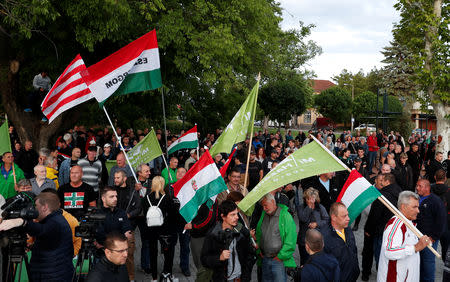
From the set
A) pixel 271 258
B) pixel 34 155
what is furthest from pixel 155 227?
pixel 34 155

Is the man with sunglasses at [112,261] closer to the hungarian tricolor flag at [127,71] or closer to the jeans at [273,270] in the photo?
the jeans at [273,270]

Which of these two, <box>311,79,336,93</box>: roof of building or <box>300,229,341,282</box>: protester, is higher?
<box>311,79,336,93</box>: roof of building

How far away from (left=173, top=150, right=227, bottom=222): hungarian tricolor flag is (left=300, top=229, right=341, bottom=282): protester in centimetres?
178

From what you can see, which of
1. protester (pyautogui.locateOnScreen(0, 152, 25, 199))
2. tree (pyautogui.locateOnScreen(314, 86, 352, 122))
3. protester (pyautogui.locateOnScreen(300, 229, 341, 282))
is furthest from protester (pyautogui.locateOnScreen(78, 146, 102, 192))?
tree (pyautogui.locateOnScreen(314, 86, 352, 122))

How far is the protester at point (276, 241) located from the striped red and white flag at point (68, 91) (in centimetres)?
397

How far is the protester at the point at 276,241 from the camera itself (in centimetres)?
506

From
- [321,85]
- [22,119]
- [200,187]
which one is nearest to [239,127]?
[200,187]

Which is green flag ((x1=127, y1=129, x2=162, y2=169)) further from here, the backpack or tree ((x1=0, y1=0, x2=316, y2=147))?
tree ((x1=0, y1=0, x2=316, y2=147))

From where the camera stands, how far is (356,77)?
71750 mm

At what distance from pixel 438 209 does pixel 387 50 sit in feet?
190

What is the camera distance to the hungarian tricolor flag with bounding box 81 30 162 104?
7.08 metres

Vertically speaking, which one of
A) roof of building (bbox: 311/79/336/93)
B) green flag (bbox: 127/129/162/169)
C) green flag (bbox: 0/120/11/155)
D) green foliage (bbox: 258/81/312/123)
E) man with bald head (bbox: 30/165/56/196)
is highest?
roof of building (bbox: 311/79/336/93)

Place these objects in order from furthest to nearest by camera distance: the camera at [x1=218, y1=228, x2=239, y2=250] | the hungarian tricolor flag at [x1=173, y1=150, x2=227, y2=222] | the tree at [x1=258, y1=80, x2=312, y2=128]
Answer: the tree at [x1=258, y1=80, x2=312, y2=128] < the hungarian tricolor flag at [x1=173, y1=150, x2=227, y2=222] < the camera at [x1=218, y1=228, x2=239, y2=250]

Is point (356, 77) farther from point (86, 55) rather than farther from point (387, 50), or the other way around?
point (86, 55)
